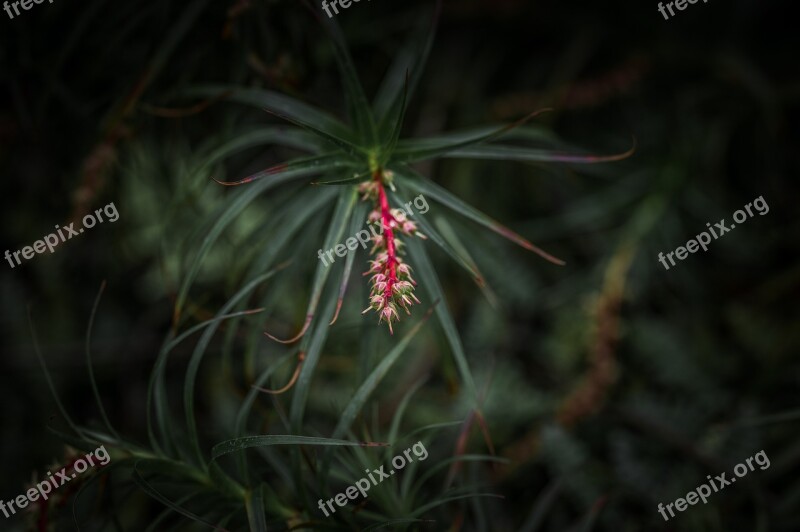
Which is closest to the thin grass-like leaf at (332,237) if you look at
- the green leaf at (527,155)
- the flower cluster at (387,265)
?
the flower cluster at (387,265)

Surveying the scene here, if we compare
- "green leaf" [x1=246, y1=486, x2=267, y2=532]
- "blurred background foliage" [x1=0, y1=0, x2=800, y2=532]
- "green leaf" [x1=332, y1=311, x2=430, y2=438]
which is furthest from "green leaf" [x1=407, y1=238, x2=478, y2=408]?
"blurred background foliage" [x1=0, y1=0, x2=800, y2=532]

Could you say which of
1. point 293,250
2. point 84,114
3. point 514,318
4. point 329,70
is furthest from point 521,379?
point 84,114

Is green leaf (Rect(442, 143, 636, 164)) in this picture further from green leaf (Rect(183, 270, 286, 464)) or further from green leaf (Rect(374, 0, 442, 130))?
green leaf (Rect(183, 270, 286, 464))

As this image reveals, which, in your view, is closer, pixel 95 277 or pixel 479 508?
pixel 479 508

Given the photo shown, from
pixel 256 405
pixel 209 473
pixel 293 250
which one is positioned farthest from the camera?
pixel 256 405

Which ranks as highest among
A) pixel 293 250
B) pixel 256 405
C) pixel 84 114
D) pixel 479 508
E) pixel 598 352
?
pixel 84 114

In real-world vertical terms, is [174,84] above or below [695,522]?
above

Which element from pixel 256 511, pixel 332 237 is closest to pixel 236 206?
pixel 332 237

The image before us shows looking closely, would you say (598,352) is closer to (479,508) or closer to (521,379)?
(521,379)
